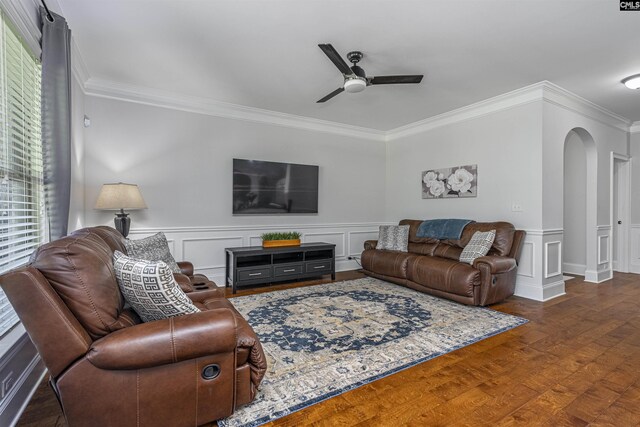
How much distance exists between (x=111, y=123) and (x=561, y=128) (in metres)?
5.62

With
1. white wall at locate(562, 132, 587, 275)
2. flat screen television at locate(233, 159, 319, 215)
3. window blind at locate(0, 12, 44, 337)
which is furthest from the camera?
white wall at locate(562, 132, 587, 275)

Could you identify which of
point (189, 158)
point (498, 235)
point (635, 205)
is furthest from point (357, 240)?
point (635, 205)

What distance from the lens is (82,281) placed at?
1.35 meters

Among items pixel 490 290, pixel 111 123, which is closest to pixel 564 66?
pixel 490 290

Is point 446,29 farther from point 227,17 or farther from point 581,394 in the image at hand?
point 581,394

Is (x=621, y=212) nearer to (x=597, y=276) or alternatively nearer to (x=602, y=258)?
(x=602, y=258)

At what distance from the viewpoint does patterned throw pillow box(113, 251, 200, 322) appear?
5.00 feet

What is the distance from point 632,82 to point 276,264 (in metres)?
4.73

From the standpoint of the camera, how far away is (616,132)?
5141 mm

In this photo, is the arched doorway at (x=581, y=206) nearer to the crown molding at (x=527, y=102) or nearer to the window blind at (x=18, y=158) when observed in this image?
the crown molding at (x=527, y=102)

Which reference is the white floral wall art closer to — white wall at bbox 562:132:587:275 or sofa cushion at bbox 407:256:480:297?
sofa cushion at bbox 407:256:480:297

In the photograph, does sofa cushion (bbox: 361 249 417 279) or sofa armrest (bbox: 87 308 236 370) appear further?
sofa cushion (bbox: 361 249 417 279)

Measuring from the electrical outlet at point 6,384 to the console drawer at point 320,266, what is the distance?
11.0ft

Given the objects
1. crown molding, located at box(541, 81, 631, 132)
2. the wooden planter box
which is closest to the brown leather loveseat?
the wooden planter box
